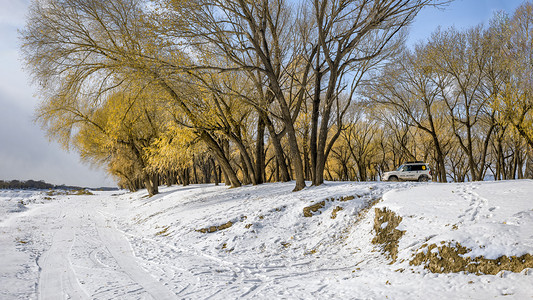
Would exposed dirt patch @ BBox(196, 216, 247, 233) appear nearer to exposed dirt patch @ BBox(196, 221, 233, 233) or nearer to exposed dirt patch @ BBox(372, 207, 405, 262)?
exposed dirt patch @ BBox(196, 221, 233, 233)

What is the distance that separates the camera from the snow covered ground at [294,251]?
495cm

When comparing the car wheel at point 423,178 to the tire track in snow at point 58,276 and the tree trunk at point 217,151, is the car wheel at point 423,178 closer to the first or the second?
the tree trunk at point 217,151

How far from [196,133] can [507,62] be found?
18411 millimetres

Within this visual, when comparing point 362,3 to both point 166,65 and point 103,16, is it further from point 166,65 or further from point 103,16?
point 103,16

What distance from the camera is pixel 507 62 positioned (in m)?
17.7

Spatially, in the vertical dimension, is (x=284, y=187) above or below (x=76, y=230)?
above

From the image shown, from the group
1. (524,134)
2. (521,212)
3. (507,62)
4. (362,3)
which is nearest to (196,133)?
(362,3)

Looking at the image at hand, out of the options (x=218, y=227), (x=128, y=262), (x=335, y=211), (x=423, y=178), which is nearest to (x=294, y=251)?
(x=335, y=211)

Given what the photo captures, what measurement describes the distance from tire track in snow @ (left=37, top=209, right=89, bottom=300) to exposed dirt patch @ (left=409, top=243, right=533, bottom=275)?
580 cm

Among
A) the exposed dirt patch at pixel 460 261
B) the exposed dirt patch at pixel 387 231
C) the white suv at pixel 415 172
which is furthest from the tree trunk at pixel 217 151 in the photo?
the exposed dirt patch at pixel 460 261

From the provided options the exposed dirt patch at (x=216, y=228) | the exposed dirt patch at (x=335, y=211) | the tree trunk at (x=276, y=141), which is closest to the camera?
the exposed dirt patch at (x=335, y=211)

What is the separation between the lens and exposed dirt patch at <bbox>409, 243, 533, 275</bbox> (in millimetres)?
4496

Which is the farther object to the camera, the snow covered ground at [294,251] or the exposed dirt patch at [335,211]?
the exposed dirt patch at [335,211]

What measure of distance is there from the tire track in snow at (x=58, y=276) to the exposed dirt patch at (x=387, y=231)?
19.2 ft
